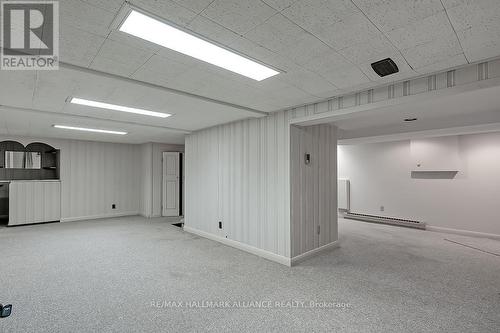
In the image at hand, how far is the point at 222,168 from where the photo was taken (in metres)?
4.74

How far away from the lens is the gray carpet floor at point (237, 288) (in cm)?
219

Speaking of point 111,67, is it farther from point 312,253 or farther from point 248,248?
point 312,253

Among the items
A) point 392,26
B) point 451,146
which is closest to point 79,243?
point 392,26

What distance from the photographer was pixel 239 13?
143 centimetres

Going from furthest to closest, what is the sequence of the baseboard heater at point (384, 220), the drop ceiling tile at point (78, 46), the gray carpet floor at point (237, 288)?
the baseboard heater at point (384, 220) < the gray carpet floor at point (237, 288) < the drop ceiling tile at point (78, 46)

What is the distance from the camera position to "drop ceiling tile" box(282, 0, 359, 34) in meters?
1.36

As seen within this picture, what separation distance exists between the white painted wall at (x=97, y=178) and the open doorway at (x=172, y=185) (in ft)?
3.32

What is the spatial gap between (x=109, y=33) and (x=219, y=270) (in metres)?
2.85

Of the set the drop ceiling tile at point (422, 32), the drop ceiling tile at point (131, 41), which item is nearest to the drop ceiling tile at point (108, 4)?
the drop ceiling tile at point (131, 41)

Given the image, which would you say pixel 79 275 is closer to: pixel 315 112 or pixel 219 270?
pixel 219 270

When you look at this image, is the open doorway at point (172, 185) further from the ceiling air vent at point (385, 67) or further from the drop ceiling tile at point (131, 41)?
the ceiling air vent at point (385, 67)

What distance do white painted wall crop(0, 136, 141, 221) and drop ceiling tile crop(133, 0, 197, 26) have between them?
6760 mm

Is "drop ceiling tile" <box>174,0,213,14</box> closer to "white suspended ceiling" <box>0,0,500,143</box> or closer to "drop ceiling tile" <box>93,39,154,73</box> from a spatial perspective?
"white suspended ceiling" <box>0,0,500,143</box>

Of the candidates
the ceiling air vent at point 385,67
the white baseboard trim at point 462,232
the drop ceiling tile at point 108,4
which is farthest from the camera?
the white baseboard trim at point 462,232
